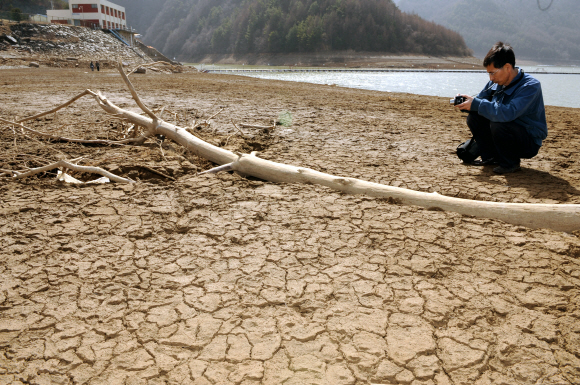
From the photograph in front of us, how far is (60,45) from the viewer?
31750 millimetres

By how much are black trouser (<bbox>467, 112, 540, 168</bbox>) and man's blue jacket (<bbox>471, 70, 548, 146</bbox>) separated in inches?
2.7

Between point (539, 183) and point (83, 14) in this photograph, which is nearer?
point (539, 183)

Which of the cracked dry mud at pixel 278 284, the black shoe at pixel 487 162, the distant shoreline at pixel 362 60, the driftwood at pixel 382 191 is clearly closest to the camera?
the cracked dry mud at pixel 278 284

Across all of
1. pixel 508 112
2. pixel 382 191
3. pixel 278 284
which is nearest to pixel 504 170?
pixel 508 112

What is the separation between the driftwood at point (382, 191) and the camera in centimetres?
247

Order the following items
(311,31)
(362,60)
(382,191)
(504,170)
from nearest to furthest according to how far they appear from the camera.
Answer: (382,191)
(504,170)
(362,60)
(311,31)

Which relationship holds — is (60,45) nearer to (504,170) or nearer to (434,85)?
(434,85)

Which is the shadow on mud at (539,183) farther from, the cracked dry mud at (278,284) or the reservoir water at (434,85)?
the reservoir water at (434,85)

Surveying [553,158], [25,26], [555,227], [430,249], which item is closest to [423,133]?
[553,158]

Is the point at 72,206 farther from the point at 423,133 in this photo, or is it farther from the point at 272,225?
the point at 423,133

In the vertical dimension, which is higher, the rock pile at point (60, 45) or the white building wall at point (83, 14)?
the white building wall at point (83, 14)

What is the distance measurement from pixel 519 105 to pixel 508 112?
94mm

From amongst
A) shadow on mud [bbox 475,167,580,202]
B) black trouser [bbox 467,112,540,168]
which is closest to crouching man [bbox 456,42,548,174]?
black trouser [bbox 467,112,540,168]

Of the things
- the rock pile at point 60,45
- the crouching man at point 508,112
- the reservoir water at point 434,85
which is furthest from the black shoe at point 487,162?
the rock pile at point 60,45
